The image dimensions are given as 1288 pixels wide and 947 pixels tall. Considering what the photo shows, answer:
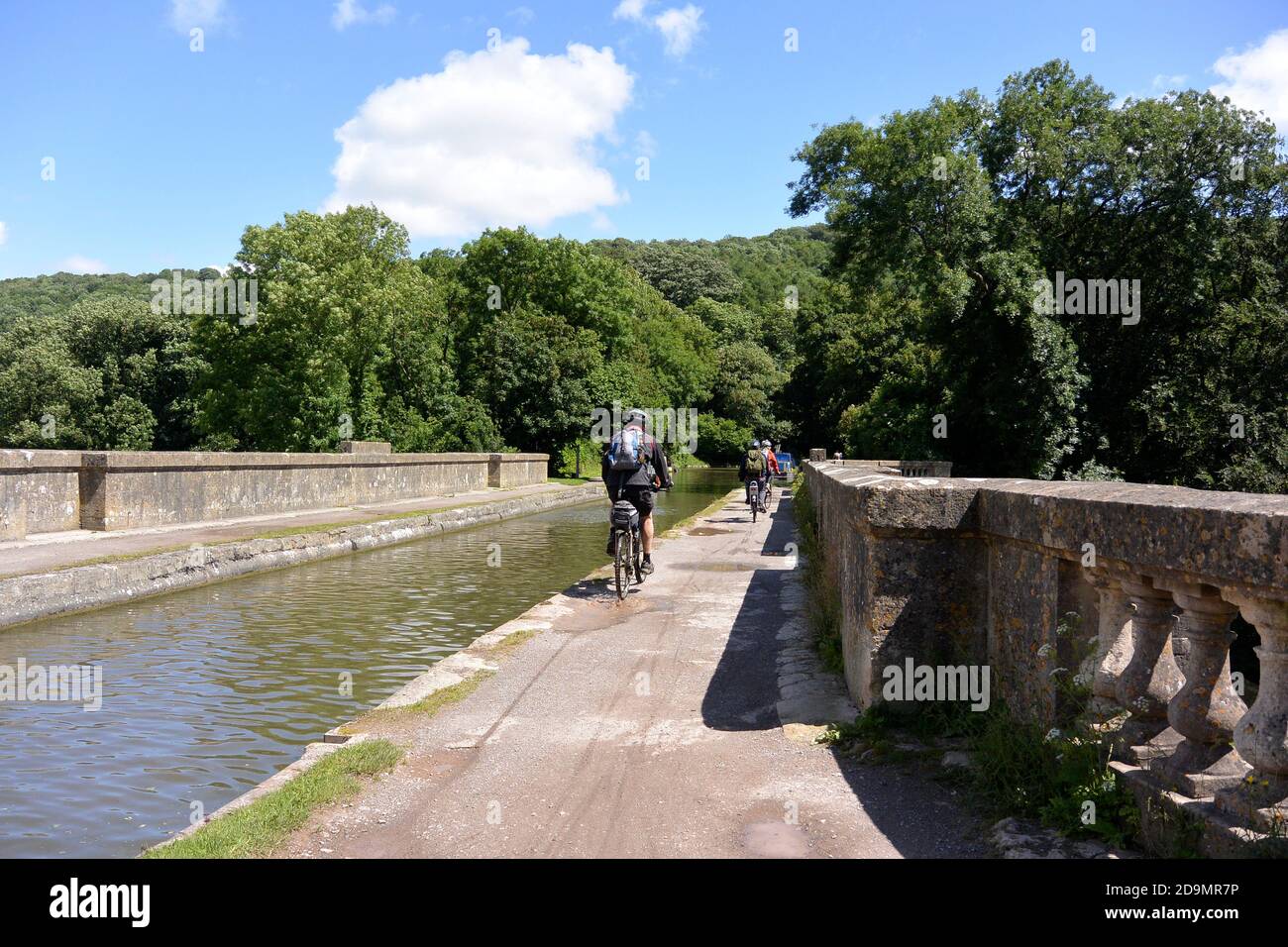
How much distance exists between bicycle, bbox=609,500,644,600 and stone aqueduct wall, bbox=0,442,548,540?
750 centimetres

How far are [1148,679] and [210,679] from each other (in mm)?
6557

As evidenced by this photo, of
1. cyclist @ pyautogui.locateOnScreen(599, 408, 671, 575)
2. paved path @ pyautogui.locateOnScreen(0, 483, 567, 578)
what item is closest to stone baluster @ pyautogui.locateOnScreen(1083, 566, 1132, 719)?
cyclist @ pyautogui.locateOnScreen(599, 408, 671, 575)

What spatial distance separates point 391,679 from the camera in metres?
7.64

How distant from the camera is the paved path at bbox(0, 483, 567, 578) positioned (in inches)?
427

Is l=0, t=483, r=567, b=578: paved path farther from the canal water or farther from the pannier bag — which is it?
the pannier bag

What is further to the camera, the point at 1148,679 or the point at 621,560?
the point at 621,560

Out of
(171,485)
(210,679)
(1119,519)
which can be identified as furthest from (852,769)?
(171,485)

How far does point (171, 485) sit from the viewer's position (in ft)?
50.9

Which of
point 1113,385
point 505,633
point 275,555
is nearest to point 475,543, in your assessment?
point 275,555

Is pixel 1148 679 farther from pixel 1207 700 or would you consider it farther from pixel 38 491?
pixel 38 491

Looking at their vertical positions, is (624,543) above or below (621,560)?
above

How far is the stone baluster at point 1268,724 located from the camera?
2.56m
